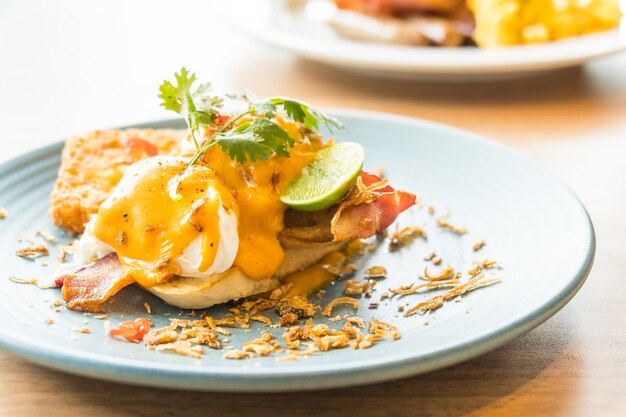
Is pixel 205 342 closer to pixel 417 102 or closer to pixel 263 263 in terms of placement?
pixel 263 263

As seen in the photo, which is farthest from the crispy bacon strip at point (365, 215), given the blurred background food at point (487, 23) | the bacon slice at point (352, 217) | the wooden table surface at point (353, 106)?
the blurred background food at point (487, 23)

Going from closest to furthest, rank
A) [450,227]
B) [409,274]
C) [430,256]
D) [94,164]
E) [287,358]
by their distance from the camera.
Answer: [287,358]
[409,274]
[430,256]
[450,227]
[94,164]

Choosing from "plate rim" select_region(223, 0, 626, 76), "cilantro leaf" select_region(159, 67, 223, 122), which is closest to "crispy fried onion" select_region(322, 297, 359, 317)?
"cilantro leaf" select_region(159, 67, 223, 122)

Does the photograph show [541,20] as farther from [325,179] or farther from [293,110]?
[325,179]

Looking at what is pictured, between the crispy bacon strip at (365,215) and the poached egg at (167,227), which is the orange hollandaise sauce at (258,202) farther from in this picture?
the crispy bacon strip at (365,215)

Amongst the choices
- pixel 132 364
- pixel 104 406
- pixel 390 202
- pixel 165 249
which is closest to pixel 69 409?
pixel 104 406

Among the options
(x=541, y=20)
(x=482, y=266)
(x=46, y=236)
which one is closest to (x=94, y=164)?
(x=46, y=236)

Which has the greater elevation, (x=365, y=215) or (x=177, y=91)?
(x=177, y=91)
